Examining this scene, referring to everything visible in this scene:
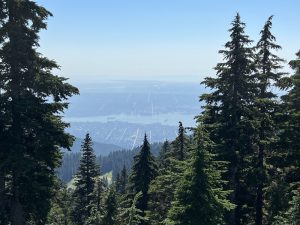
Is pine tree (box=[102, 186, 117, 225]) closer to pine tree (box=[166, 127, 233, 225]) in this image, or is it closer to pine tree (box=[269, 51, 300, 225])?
pine tree (box=[269, 51, 300, 225])

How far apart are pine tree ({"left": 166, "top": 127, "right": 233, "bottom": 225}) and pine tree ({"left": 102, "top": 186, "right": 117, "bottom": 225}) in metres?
12.9

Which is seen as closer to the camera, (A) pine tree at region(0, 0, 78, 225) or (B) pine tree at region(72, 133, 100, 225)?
(A) pine tree at region(0, 0, 78, 225)

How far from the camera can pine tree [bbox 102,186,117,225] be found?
28.0 meters

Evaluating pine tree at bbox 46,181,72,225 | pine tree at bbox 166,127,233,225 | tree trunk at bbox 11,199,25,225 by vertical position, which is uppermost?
pine tree at bbox 166,127,233,225

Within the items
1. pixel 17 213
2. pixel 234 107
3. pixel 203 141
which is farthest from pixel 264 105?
pixel 17 213

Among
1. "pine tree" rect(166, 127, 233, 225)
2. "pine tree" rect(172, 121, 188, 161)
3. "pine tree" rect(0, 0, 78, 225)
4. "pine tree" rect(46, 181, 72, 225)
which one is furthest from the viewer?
"pine tree" rect(172, 121, 188, 161)

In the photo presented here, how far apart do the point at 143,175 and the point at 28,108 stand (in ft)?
76.6

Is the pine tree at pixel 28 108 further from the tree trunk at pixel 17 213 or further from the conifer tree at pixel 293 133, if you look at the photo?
the conifer tree at pixel 293 133

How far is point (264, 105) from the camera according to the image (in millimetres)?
23516

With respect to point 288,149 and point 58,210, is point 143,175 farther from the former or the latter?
point 288,149

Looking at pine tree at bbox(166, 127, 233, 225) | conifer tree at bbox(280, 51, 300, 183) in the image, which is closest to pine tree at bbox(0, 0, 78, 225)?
pine tree at bbox(166, 127, 233, 225)

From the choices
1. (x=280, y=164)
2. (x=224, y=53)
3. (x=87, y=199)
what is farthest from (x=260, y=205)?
(x=87, y=199)

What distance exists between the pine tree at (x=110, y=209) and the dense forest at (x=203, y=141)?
0.07 m

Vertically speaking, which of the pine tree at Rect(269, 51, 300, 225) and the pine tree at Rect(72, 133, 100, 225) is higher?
the pine tree at Rect(269, 51, 300, 225)
